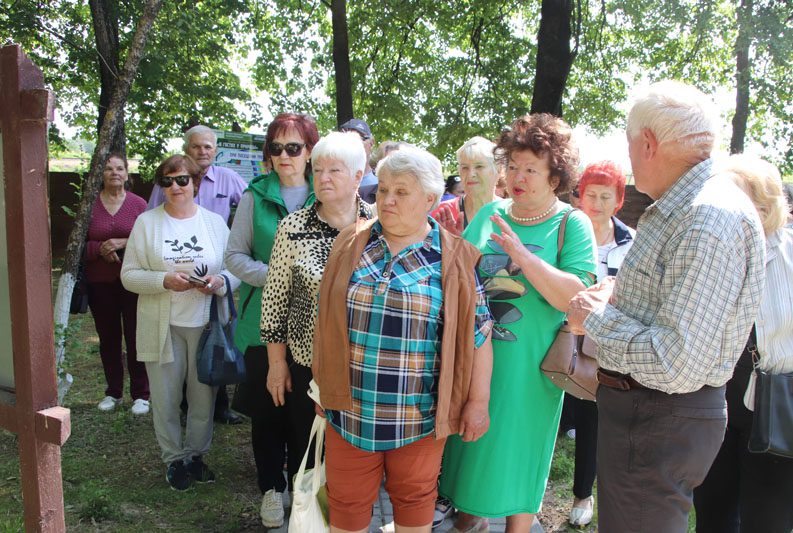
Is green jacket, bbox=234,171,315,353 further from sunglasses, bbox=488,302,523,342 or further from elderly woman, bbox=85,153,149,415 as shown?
elderly woman, bbox=85,153,149,415

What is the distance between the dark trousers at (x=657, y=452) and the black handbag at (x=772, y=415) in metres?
0.45

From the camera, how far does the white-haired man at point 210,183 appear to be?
15.8 feet

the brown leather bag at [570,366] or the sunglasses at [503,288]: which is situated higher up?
the sunglasses at [503,288]

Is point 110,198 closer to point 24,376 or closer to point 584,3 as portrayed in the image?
point 24,376

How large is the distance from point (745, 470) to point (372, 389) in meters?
1.50

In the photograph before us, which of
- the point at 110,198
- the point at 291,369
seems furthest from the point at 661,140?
the point at 110,198

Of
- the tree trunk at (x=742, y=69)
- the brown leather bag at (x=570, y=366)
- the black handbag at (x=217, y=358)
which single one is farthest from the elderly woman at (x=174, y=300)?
the tree trunk at (x=742, y=69)

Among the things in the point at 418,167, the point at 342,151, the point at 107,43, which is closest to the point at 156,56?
the point at 107,43

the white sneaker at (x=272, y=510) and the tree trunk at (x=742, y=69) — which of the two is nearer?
the white sneaker at (x=272, y=510)

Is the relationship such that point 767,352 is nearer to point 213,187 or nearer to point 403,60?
point 213,187

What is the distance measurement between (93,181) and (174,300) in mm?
1141

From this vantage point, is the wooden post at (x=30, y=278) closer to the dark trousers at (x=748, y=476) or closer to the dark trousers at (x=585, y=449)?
the dark trousers at (x=748, y=476)

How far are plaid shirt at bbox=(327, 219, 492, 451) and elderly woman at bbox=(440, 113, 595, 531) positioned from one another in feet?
1.31

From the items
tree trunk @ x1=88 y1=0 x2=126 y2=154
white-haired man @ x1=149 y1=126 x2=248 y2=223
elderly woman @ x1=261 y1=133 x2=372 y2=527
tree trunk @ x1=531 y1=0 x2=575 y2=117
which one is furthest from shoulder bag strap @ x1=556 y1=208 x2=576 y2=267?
tree trunk @ x1=531 y1=0 x2=575 y2=117
